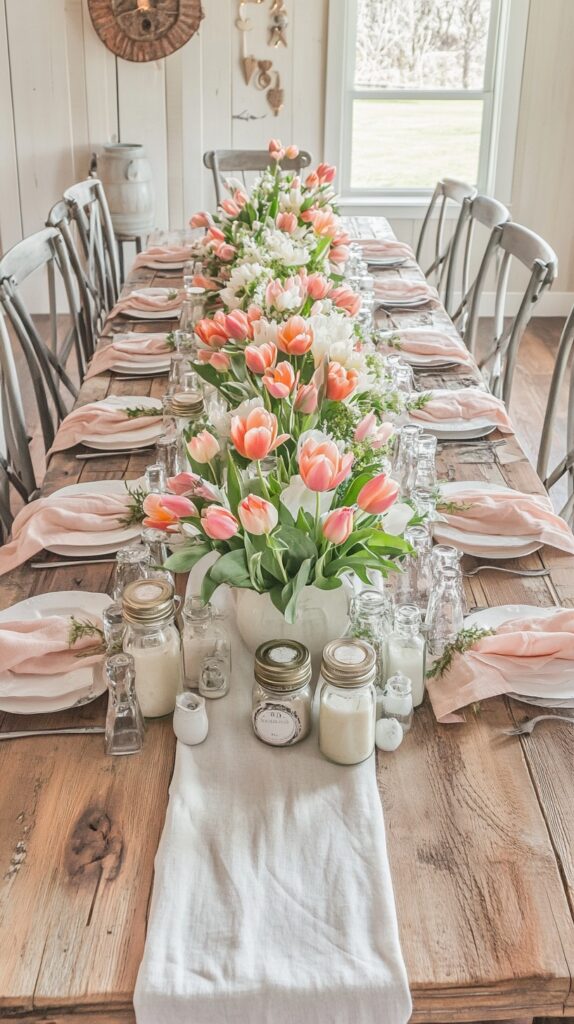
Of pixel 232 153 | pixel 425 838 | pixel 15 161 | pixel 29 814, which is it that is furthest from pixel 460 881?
pixel 15 161

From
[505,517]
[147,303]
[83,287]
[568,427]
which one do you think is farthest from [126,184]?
[505,517]

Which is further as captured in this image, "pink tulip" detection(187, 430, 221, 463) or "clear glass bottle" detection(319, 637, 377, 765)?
"pink tulip" detection(187, 430, 221, 463)

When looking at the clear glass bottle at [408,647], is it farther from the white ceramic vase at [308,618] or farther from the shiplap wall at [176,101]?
the shiplap wall at [176,101]

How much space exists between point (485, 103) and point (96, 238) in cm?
260

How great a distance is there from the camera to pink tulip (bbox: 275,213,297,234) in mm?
2404

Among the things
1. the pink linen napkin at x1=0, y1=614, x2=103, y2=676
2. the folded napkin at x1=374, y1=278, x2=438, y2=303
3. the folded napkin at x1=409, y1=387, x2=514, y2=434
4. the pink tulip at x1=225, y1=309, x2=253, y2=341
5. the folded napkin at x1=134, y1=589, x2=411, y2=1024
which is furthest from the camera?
the folded napkin at x1=374, y1=278, x2=438, y2=303

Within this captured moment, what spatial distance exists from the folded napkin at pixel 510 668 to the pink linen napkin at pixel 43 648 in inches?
17.7

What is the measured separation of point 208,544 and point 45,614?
0.36m

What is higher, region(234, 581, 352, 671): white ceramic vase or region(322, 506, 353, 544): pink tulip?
region(322, 506, 353, 544): pink tulip

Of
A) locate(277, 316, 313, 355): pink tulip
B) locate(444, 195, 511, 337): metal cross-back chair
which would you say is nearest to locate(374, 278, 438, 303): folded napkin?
Result: locate(444, 195, 511, 337): metal cross-back chair

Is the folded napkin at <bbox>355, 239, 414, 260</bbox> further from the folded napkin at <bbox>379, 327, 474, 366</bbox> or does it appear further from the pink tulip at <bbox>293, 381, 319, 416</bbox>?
the pink tulip at <bbox>293, 381, 319, 416</bbox>

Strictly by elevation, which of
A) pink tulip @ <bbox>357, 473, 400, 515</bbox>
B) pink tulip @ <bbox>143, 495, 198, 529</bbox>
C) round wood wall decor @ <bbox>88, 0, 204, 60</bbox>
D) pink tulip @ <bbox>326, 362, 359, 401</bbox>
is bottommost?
pink tulip @ <bbox>143, 495, 198, 529</bbox>

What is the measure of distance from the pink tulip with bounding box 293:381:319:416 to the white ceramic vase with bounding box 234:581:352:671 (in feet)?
0.79

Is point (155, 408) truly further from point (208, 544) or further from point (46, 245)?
point (208, 544)
